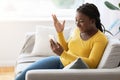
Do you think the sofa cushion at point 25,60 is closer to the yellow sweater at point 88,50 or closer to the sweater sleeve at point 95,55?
the yellow sweater at point 88,50

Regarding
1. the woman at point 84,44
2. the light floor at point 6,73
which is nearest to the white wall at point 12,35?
the light floor at point 6,73

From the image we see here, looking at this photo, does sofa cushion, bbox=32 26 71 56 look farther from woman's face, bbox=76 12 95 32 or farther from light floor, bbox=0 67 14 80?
woman's face, bbox=76 12 95 32

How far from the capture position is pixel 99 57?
6.71 feet

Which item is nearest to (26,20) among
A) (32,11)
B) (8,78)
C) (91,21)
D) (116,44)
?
(32,11)

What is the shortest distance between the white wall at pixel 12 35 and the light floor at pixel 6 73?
152 mm

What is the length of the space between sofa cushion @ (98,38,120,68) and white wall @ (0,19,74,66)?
2.17 metres

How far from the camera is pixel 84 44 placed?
2145 millimetres

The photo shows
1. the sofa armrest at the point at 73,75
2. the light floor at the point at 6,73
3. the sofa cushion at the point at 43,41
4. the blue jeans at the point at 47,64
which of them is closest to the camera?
the sofa armrest at the point at 73,75

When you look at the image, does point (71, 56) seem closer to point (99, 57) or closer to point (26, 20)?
point (99, 57)

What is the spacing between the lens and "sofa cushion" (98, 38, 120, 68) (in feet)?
6.51

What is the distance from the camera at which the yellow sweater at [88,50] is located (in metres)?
2.03

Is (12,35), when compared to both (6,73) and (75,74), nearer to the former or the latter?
(6,73)

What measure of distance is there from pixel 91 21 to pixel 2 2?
7.55 feet

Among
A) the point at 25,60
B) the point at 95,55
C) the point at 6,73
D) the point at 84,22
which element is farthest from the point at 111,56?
the point at 6,73
